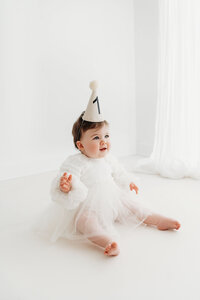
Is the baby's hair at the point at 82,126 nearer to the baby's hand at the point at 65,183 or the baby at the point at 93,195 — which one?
the baby at the point at 93,195

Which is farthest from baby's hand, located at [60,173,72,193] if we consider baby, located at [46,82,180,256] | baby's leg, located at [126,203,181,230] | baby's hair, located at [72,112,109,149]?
baby's leg, located at [126,203,181,230]

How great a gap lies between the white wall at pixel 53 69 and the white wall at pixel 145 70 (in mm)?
93

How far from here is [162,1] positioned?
101 inches

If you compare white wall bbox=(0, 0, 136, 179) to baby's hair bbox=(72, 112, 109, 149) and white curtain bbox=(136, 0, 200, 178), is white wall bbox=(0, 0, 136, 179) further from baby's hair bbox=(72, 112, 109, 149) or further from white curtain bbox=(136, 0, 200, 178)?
baby's hair bbox=(72, 112, 109, 149)

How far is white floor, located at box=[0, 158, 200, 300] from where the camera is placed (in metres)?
1.12

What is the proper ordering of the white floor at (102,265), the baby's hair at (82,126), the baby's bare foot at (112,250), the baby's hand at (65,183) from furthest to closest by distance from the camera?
1. the baby's hair at (82,126)
2. the baby's hand at (65,183)
3. the baby's bare foot at (112,250)
4. the white floor at (102,265)

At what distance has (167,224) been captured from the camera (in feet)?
5.08

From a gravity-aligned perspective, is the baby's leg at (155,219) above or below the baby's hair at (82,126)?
below

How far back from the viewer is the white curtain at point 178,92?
7.86 feet

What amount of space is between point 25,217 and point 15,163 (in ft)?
2.80

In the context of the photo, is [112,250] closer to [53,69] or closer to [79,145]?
[79,145]

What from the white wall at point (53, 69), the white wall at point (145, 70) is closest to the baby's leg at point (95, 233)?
the white wall at point (53, 69)

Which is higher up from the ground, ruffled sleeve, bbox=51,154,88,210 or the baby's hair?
the baby's hair

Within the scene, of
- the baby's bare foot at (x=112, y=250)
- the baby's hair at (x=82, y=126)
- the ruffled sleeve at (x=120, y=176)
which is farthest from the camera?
the ruffled sleeve at (x=120, y=176)
